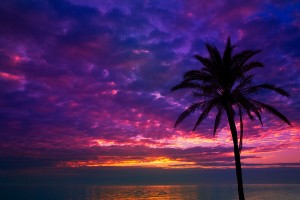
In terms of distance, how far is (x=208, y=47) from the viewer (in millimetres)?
22219

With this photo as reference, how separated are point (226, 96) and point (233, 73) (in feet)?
5.31

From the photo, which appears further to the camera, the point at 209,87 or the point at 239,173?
the point at 209,87

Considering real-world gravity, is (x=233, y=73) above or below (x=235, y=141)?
above

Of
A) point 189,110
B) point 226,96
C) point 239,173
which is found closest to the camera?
point 239,173

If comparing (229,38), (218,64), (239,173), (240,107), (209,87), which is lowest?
(239,173)

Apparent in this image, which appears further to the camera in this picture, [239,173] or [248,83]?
[248,83]

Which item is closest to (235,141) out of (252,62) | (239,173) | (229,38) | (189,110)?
(239,173)

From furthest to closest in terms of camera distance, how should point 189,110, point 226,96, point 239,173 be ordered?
point 189,110, point 226,96, point 239,173

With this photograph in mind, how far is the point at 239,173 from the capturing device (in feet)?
64.3

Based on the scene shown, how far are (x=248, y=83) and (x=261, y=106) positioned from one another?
5.51ft

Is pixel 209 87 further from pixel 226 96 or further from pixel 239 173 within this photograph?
pixel 239 173

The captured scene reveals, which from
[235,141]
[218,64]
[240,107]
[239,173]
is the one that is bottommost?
[239,173]

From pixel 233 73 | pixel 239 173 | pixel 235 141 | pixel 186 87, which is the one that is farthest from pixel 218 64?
pixel 239 173

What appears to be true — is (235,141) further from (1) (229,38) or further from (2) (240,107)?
(1) (229,38)
